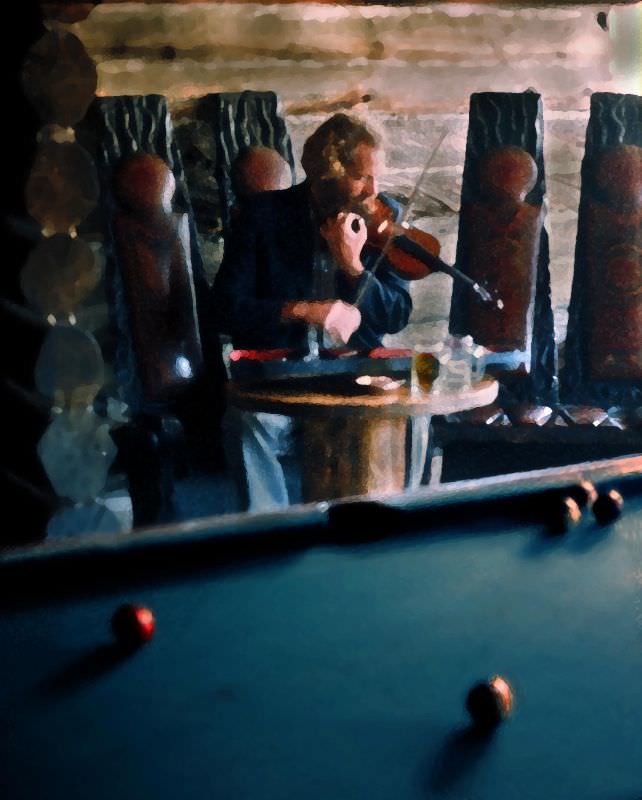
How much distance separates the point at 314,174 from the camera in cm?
311

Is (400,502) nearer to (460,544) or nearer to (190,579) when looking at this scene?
(460,544)

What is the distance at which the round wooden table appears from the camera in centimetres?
243

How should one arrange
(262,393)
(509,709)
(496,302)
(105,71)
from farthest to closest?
(496,302) < (105,71) < (262,393) < (509,709)

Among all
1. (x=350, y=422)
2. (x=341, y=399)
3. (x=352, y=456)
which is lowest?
(x=352, y=456)

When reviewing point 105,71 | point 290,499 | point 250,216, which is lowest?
point 290,499

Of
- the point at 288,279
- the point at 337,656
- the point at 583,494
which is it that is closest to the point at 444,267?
the point at 288,279

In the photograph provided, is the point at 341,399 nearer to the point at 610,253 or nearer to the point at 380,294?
the point at 380,294

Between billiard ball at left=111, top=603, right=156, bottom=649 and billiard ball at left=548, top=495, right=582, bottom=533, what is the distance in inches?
24.5

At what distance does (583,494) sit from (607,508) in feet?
0.14

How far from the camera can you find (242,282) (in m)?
3.02

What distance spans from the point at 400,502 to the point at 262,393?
1.37m

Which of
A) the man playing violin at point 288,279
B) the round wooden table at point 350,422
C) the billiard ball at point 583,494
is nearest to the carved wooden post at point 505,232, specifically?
the man playing violin at point 288,279

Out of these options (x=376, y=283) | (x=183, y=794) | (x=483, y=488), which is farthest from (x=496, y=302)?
(x=183, y=794)

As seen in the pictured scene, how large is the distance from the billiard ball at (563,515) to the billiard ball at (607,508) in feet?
0.09
